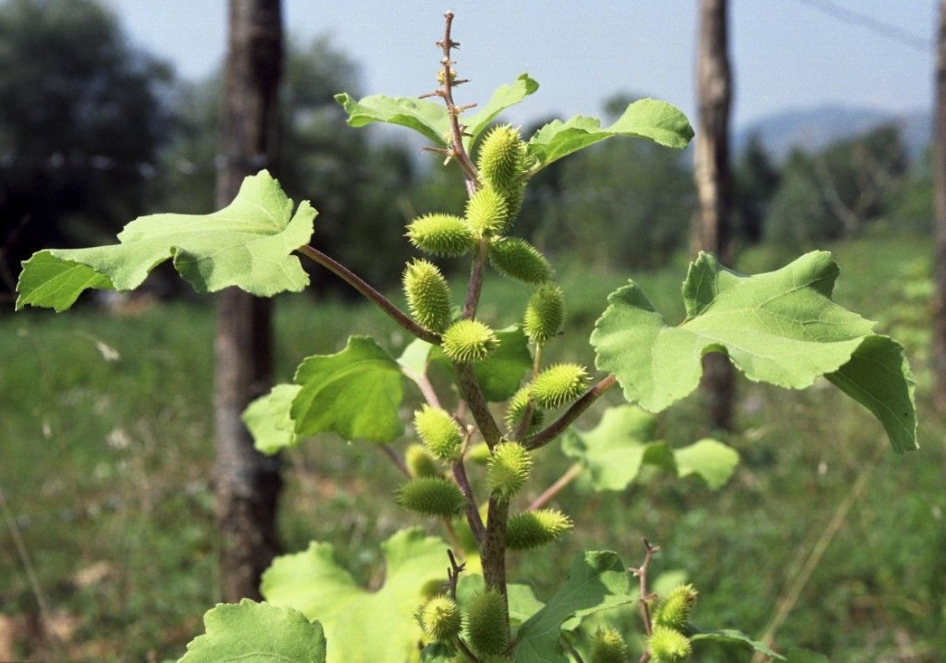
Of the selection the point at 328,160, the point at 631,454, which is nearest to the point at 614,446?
the point at 631,454

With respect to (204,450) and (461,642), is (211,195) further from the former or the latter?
(461,642)

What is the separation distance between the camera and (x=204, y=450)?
Result: 5234 mm

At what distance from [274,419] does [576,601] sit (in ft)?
1.61

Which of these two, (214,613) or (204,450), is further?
(204,450)

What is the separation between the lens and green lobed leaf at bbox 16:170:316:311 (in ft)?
2.55

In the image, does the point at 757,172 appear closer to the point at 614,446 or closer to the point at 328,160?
the point at 328,160

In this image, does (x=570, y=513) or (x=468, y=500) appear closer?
(x=468, y=500)

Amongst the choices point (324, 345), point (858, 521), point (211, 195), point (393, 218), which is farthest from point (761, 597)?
point (393, 218)

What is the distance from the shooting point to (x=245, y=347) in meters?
2.63

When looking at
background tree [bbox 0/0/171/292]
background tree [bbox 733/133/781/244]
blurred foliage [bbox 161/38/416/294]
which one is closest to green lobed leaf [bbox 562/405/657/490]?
blurred foliage [bbox 161/38/416/294]

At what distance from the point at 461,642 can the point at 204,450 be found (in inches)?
181

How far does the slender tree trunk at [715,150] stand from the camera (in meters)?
4.88

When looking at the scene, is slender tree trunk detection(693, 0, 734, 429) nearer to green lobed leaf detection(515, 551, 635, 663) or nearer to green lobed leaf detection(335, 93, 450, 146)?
green lobed leaf detection(335, 93, 450, 146)

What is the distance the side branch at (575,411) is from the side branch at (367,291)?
0.14 m
